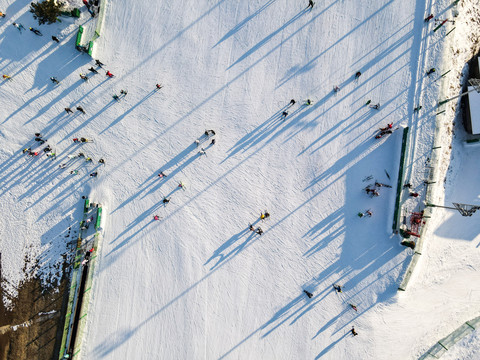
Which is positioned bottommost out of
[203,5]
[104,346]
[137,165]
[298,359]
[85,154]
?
[298,359]

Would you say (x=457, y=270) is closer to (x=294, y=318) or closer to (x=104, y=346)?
(x=294, y=318)

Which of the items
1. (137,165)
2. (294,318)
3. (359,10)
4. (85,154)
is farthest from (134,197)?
(359,10)

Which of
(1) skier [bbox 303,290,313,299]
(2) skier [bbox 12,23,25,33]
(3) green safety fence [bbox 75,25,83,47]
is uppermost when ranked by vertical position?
(2) skier [bbox 12,23,25,33]

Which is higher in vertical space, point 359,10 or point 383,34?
point 359,10

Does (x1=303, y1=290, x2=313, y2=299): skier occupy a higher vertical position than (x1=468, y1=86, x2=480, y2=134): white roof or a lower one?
lower

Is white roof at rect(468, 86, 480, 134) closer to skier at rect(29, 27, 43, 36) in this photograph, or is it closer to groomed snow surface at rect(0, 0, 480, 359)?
groomed snow surface at rect(0, 0, 480, 359)

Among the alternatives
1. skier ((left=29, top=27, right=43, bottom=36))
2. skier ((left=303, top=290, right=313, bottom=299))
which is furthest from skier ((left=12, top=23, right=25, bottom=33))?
skier ((left=303, top=290, right=313, bottom=299))
